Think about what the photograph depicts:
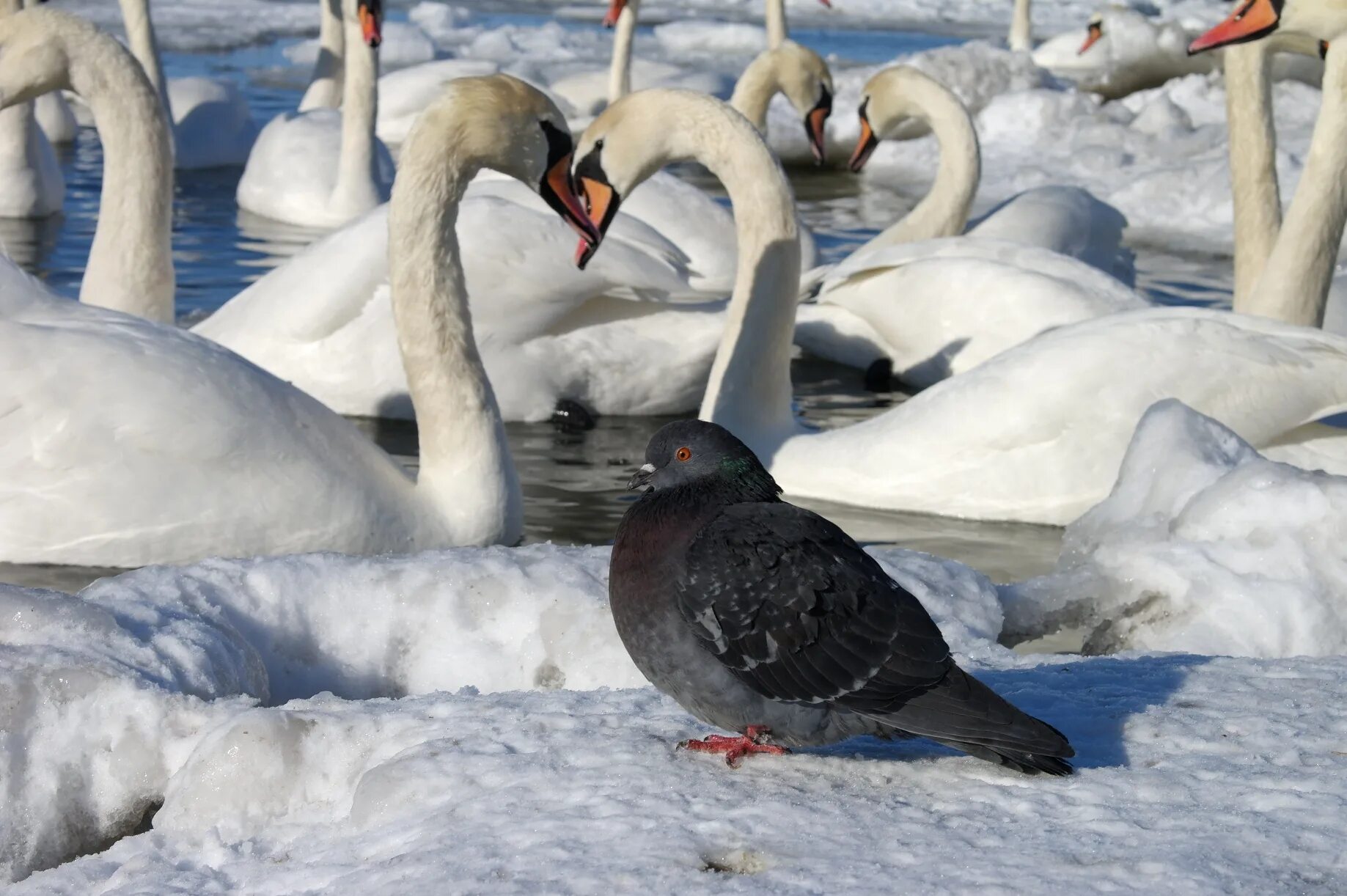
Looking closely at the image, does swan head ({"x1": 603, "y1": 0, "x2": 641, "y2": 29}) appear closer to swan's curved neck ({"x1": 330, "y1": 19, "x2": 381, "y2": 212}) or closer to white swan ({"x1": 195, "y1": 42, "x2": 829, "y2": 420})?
swan's curved neck ({"x1": 330, "y1": 19, "x2": 381, "y2": 212})

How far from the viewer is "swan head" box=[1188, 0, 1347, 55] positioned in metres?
6.92

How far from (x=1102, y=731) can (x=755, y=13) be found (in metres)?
38.4

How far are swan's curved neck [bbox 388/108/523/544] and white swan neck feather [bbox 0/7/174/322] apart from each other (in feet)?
A: 4.67

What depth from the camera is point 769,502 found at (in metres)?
3.09

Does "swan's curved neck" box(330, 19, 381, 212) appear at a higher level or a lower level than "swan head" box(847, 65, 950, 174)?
lower

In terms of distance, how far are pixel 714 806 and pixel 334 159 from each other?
393 inches

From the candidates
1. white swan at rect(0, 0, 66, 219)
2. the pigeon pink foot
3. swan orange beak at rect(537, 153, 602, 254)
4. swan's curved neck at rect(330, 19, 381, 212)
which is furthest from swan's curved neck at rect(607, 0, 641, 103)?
A: the pigeon pink foot

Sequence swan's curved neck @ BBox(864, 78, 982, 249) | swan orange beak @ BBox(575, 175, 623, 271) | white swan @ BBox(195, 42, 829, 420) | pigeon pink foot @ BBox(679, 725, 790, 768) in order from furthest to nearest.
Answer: swan's curved neck @ BBox(864, 78, 982, 249) → white swan @ BBox(195, 42, 829, 420) → swan orange beak @ BBox(575, 175, 623, 271) → pigeon pink foot @ BBox(679, 725, 790, 768)

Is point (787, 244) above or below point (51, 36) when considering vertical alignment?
below

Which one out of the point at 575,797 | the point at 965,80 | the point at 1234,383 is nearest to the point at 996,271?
the point at 1234,383

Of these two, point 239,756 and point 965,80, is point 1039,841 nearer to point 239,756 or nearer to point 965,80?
point 239,756

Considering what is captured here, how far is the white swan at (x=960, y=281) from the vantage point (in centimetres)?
777

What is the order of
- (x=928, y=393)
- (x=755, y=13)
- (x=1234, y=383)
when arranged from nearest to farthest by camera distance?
(x=1234, y=383) → (x=928, y=393) → (x=755, y=13)

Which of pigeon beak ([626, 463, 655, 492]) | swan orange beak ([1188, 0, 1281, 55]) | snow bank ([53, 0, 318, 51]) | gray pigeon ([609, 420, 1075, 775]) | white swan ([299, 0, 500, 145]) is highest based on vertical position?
swan orange beak ([1188, 0, 1281, 55])
